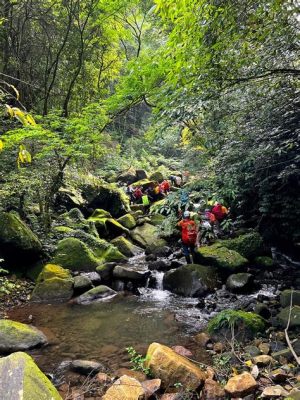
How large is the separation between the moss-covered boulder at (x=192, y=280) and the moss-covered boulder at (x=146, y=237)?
4.20 metres

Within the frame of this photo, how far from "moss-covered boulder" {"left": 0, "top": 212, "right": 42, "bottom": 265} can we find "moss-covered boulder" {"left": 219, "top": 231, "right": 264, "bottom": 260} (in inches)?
226

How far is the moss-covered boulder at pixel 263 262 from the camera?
34.2ft

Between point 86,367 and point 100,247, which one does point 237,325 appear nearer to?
point 86,367

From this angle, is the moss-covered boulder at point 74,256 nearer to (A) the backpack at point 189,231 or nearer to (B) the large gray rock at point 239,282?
(A) the backpack at point 189,231

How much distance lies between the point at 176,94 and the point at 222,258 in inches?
223

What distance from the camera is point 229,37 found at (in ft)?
15.3

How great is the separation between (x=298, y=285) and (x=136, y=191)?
1461 centimetres

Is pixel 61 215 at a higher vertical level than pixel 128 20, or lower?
lower

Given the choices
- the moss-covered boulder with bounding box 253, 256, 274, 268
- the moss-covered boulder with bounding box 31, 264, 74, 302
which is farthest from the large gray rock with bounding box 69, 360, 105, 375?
the moss-covered boulder with bounding box 253, 256, 274, 268

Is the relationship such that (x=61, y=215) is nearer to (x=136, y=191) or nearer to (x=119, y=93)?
(x=119, y=93)

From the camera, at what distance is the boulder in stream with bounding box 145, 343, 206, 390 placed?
479 centimetres

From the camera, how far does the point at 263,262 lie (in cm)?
1051

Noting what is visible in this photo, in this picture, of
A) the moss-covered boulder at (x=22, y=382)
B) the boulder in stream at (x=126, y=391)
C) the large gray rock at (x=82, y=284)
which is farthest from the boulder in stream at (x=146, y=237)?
the moss-covered boulder at (x=22, y=382)

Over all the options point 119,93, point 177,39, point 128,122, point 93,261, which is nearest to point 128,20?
point 119,93
